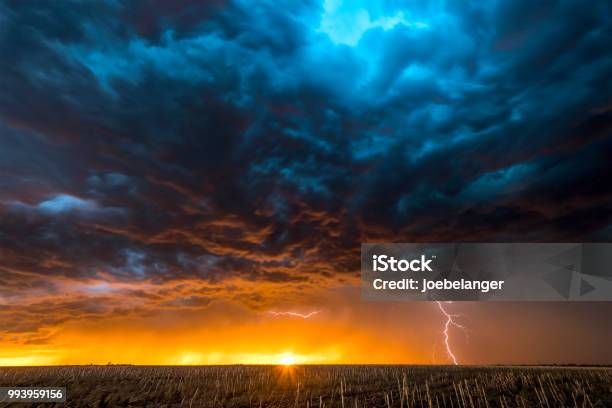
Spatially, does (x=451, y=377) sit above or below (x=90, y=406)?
above

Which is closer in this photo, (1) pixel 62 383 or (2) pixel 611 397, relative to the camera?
(2) pixel 611 397

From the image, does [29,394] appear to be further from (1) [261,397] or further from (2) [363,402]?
(2) [363,402]

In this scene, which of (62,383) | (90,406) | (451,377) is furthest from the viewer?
(62,383)

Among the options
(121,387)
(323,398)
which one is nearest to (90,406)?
(121,387)

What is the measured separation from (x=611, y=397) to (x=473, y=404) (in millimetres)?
11096

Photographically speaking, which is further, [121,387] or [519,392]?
[121,387]

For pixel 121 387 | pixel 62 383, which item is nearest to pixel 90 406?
pixel 121 387

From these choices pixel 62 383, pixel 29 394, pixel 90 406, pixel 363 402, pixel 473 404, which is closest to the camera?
pixel 473 404

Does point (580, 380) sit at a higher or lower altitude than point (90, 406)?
higher

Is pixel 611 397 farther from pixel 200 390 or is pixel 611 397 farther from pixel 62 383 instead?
pixel 62 383

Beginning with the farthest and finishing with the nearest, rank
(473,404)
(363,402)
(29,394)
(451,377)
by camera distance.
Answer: (451,377) < (29,394) < (363,402) < (473,404)

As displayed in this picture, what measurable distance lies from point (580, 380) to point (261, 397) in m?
30.9

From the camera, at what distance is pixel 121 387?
4306 cm

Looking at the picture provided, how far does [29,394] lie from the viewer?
39.2 metres
